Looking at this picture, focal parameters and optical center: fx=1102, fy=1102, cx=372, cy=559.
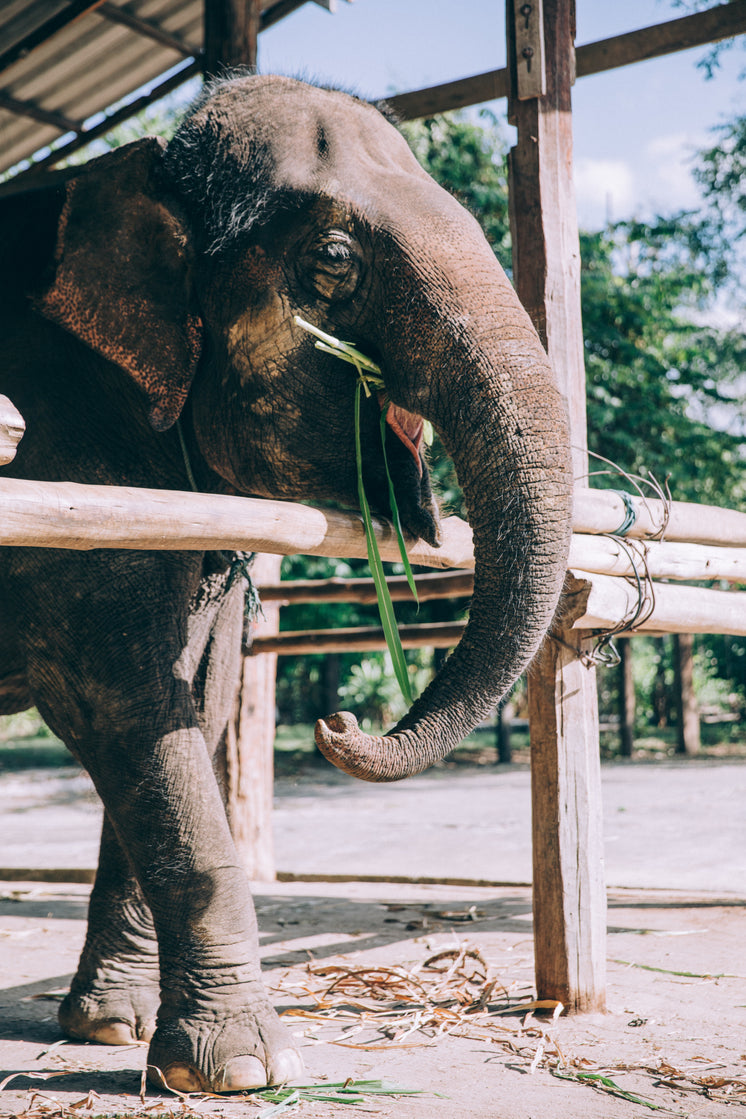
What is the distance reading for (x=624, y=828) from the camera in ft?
25.3

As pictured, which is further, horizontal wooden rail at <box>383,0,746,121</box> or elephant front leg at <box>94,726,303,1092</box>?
horizontal wooden rail at <box>383,0,746,121</box>

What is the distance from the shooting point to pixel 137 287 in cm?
286

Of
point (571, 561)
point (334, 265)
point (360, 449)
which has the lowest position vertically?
point (571, 561)

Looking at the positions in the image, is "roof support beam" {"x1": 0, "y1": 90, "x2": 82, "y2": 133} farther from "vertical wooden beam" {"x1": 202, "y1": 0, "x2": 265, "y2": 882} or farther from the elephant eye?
the elephant eye

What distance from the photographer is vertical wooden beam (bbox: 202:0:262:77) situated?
18.2 feet

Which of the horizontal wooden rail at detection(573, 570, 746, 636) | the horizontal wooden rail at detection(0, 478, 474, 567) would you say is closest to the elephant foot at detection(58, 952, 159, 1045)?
the horizontal wooden rail at detection(0, 478, 474, 567)

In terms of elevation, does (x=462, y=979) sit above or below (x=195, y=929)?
below

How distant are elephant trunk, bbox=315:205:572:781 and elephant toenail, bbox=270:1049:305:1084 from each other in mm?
919

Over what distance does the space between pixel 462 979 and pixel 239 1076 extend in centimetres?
120

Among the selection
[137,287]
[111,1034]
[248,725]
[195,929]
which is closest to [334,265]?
[137,287]

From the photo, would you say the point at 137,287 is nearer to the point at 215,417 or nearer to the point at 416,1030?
the point at 215,417

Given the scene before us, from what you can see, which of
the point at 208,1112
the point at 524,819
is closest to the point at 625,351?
the point at 524,819

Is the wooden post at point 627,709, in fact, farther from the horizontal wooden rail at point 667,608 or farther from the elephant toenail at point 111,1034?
the elephant toenail at point 111,1034

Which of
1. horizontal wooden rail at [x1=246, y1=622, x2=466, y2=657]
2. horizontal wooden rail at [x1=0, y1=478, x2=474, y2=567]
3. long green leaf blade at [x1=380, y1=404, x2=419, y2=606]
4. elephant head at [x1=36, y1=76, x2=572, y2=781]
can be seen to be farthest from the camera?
horizontal wooden rail at [x1=246, y1=622, x2=466, y2=657]
